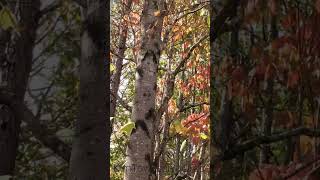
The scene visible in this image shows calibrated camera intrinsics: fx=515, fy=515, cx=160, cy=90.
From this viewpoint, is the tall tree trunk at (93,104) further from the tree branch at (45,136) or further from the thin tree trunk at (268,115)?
the thin tree trunk at (268,115)

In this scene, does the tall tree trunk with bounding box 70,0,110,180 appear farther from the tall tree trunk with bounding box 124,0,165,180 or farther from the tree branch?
the tall tree trunk with bounding box 124,0,165,180

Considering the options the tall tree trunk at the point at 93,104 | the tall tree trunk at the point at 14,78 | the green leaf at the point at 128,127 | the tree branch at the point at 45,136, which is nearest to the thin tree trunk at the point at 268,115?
the tall tree trunk at the point at 93,104

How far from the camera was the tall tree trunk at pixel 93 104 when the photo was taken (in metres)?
1.60

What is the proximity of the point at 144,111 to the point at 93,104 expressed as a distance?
63.9 inches

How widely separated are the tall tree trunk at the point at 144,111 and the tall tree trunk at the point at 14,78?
1.42m

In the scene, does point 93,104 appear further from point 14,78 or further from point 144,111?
point 144,111

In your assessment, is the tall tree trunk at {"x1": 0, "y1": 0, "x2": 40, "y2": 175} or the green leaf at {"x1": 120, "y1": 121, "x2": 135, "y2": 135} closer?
the tall tree trunk at {"x1": 0, "y1": 0, "x2": 40, "y2": 175}

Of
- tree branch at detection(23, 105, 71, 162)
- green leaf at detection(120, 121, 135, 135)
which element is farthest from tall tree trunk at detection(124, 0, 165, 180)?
tree branch at detection(23, 105, 71, 162)

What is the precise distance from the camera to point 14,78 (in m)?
1.76

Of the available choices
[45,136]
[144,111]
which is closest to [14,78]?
[45,136]

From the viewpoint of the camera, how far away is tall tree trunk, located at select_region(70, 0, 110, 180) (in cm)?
160

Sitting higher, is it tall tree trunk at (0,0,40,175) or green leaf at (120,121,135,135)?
tall tree trunk at (0,0,40,175)

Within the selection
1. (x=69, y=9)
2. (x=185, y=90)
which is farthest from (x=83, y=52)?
(x=185, y=90)

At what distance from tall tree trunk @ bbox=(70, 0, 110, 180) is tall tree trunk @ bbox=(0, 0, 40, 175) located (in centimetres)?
26
